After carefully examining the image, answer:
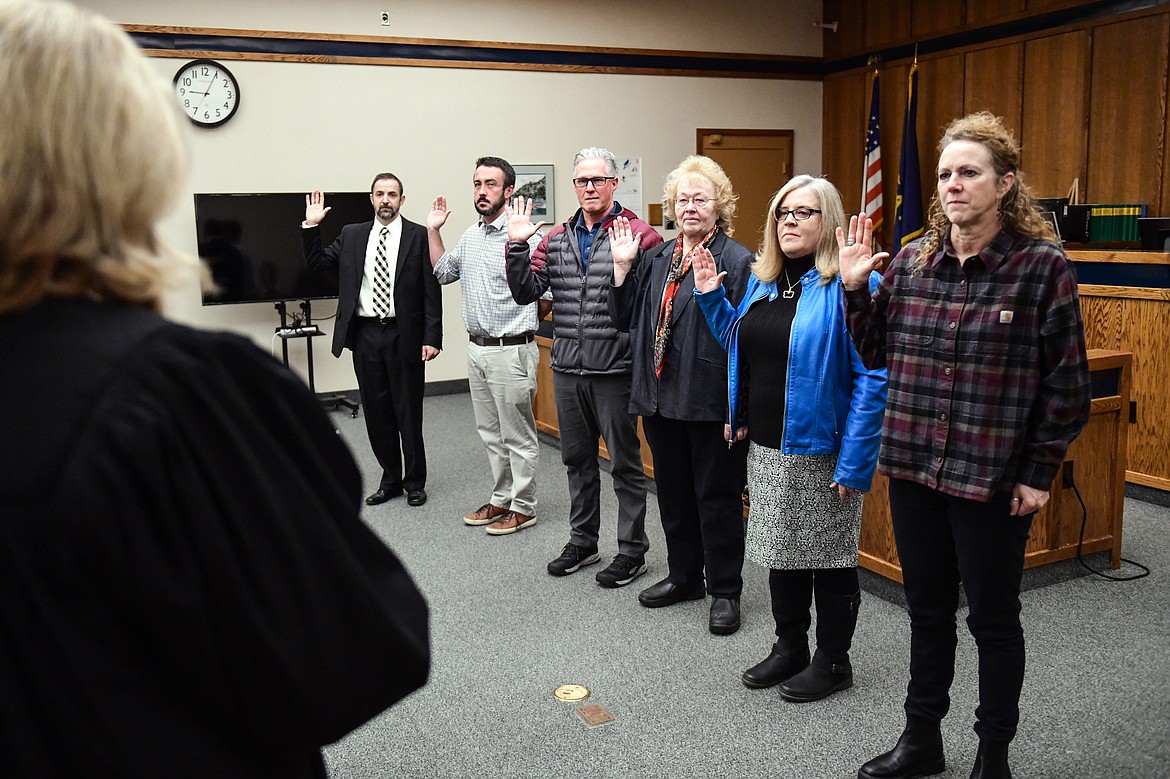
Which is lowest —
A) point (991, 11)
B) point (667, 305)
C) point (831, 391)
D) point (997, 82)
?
point (831, 391)

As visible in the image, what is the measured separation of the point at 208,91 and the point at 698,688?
599cm

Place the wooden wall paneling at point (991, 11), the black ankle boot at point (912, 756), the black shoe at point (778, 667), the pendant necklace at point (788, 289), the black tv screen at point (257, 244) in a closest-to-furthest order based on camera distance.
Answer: the black ankle boot at point (912, 756) → the pendant necklace at point (788, 289) → the black shoe at point (778, 667) → the black tv screen at point (257, 244) → the wooden wall paneling at point (991, 11)

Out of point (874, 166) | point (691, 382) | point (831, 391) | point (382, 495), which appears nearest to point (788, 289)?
point (831, 391)

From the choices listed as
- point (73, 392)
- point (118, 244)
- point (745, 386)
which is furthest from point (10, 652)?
point (745, 386)

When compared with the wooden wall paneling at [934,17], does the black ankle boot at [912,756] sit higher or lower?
lower

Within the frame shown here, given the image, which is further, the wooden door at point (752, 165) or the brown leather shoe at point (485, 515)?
the wooden door at point (752, 165)

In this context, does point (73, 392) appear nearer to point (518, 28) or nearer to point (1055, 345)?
point (1055, 345)

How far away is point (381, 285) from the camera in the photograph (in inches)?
191

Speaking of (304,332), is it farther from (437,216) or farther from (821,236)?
(821,236)

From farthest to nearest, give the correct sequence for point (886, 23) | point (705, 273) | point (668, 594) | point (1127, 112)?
point (886, 23) < point (1127, 112) < point (668, 594) < point (705, 273)

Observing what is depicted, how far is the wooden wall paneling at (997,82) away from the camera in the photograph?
24.2 ft

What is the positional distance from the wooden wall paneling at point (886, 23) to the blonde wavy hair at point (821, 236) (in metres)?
6.29

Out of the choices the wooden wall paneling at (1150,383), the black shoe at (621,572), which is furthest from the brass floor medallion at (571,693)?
the wooden wall paneling at (1150,383)

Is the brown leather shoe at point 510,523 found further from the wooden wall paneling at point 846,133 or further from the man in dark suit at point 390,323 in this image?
the wooden wall paneling at point 846,133
